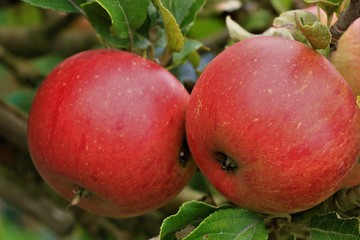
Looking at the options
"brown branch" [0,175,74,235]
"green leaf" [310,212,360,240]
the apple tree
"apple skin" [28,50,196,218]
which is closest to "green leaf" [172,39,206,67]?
the apple tree

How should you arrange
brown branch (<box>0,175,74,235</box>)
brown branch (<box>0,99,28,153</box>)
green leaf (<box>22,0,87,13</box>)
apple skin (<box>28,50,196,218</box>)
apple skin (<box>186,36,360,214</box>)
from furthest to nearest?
brown branch (<box>0,175,74,235</box>)
brown branch (<box>0,99,28,153</box>)
green leaf (<box>22,0,87,13</box>)
apple skin (<box>28,50,196,218</box>)
apple skin (<box>186,36,360,214</box>)

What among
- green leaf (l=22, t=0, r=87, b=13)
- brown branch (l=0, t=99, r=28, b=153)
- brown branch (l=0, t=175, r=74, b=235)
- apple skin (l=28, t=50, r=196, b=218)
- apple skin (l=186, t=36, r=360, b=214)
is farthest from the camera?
brown branch (l=0, t=175, r=74, b=235)

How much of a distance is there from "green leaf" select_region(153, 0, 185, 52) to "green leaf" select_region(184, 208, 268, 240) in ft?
0.92

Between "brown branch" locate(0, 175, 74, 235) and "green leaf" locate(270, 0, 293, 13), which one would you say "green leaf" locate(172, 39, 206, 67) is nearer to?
"green leaf" locate(270, 0, 293, 13)

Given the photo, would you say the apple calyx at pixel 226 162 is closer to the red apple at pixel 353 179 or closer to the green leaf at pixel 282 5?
the red apple at pixel 353 179

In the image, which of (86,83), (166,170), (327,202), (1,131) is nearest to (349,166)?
(327,202)

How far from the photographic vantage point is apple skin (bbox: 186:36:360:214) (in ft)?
2.85

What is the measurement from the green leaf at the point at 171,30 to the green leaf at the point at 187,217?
0.88 ft

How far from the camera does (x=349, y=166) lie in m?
0.92

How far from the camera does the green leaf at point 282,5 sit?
5.40 ft

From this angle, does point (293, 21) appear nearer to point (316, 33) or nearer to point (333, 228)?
point (316, 33)

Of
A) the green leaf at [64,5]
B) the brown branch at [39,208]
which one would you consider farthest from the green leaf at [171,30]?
the brown branch at [39,208]

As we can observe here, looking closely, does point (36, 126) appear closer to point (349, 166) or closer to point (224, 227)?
point (224, 227)

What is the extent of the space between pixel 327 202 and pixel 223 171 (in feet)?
0.58
